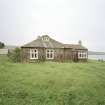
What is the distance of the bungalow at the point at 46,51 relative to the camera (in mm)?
32522

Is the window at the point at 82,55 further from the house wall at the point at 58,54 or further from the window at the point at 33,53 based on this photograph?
the window at the point at 33,53

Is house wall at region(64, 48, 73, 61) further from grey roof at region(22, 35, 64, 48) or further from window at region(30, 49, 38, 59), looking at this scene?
window at region(30, 49, 38, 59)

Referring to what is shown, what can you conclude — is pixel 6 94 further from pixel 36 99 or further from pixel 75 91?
pixel 75 91

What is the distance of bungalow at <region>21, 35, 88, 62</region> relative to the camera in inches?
1280

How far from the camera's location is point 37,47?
32.7m

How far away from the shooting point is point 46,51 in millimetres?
33312

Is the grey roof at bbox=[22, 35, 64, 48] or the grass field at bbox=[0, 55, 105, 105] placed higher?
the grey roof at bbox=[22, 35, 64, 48]

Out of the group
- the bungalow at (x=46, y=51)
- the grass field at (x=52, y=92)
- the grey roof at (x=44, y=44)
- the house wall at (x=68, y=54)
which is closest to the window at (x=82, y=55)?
the bungalow at (x=46, y=51)

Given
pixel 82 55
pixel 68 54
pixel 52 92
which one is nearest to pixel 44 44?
pixel 68 54

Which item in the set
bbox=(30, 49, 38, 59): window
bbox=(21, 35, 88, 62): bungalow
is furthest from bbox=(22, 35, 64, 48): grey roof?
bbox=(30, 49, 38, 59): window

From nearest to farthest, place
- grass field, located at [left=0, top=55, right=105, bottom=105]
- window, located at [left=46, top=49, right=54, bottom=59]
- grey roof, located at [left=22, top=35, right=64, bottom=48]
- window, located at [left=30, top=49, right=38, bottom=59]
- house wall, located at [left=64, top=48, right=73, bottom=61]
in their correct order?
grass field, located at [left=0, top=55, right=105, bottom=105], window, located at [left=30, top=49, right=38, bottom=59], grey roof, located at [left=22, top=35, right=64, bottom=48], window, located at [left=46, top=49, right=54, bottom=59], house wall, located at [left=64, top=48, right=73, bottom=61]

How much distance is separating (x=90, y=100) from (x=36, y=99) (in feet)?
12.1

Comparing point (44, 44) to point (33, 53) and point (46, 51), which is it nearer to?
point (46, 51)

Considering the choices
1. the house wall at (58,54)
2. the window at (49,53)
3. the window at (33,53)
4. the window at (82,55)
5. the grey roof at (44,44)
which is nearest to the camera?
the house wall at (58,54)
